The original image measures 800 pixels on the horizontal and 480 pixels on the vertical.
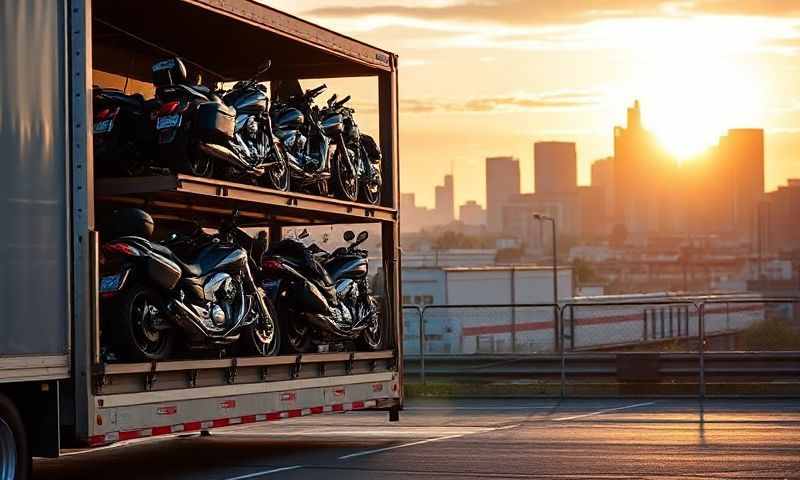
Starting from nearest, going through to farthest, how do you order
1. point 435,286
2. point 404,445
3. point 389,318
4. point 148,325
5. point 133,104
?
1. point 148,325
2. point 133,104
3. point 404,445
4. point 389,318
5. point 435,286

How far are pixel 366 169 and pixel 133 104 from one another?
4.56 metres

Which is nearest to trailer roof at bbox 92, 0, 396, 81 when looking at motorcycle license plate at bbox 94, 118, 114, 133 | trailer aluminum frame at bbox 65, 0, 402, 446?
trailer aluminum frame at bbox 65, 0, 402, 446

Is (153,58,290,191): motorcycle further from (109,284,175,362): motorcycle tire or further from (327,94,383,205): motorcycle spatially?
(327,94,383,205): motorcycle

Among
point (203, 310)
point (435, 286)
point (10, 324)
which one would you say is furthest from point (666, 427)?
point (435, 286)

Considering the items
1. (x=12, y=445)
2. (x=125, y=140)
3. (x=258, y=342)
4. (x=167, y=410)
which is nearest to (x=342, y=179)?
(x=258, y=342)

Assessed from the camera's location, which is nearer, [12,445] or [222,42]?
[12,445]

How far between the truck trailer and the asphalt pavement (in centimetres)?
74

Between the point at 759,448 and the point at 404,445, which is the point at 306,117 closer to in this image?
the point at 404,445

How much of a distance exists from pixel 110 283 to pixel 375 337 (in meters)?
5.87

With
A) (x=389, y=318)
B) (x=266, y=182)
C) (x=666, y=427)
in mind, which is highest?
(x=266, y=182)

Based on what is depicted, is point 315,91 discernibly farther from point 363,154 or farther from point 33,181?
point 33,181

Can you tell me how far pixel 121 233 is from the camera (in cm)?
1465

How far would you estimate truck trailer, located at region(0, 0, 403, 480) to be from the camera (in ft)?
42.2

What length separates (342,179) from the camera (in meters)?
18.9
